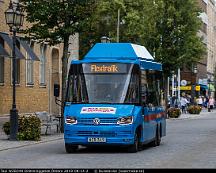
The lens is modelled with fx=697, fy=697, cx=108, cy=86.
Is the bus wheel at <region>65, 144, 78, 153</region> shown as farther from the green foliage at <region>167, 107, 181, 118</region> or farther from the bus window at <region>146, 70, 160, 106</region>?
the green foliage at <region>167, 107, 181, 118</region>

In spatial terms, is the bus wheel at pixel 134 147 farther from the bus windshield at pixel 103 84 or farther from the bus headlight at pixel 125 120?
the bus windshield at pixel 103 84

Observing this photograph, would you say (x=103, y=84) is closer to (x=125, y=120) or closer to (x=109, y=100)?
(x=109, y=100)

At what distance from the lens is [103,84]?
1903cm

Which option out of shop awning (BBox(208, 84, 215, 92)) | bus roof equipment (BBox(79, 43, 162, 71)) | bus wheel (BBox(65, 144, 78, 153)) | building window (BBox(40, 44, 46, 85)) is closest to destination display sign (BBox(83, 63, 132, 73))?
bus roof equipment (BBox(79, 43, 162, 71))

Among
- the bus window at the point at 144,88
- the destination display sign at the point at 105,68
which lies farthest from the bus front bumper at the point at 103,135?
the destination display sign at the point at 105,68

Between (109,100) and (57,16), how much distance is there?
10278 mm

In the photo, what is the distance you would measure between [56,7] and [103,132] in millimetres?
10798

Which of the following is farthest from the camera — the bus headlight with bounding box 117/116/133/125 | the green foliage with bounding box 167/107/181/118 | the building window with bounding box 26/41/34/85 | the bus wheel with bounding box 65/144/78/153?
the green foliage with bounding box 167/107/181/118

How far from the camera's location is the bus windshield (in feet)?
62.0

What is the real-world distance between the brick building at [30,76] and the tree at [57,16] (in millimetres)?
6361

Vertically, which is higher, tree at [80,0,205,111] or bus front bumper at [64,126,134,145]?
tree at [80,0,205,111]

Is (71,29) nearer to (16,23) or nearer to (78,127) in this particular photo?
(16,23)

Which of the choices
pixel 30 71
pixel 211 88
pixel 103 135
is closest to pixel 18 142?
pixel 103 135

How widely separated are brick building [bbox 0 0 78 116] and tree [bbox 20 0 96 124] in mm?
6361
